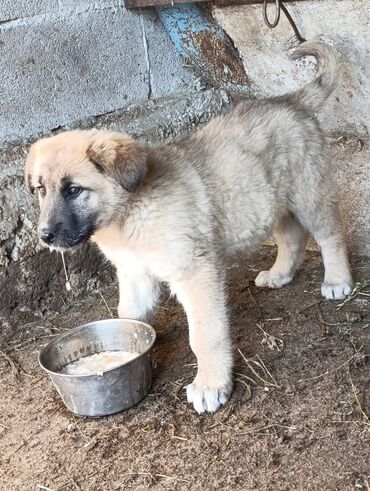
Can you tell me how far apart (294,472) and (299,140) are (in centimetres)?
198

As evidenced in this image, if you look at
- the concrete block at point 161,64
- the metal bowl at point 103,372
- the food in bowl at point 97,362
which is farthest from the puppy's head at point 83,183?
the concrete block at point 161,64

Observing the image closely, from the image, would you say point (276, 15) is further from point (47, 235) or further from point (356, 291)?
point (47, 235)

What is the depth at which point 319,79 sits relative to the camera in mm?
4305

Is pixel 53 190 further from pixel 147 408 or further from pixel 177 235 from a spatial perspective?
pixel 147 408

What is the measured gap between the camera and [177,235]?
3.41 metres

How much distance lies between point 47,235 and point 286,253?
1981 mm

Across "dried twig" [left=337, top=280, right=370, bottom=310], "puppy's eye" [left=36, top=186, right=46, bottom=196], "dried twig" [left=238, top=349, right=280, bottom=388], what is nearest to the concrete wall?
"dried twig" [left=337, top=280, right=370, bottom=310]

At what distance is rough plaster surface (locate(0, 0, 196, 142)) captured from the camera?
4445 mm

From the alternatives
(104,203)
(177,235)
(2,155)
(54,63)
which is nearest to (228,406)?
(177,235)

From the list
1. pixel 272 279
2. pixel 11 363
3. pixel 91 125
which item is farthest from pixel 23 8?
pixel 272 279

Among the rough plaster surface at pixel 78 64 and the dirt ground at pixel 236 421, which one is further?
the rough plaster surface at pixel 78 64

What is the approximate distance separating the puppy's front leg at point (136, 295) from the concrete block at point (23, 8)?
1808 millimetres

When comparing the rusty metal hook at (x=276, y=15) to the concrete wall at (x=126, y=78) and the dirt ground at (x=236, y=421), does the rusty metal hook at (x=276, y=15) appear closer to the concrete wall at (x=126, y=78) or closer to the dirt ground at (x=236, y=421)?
the concrete wall at (x=126, y=78)

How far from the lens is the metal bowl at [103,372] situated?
3.39 m
